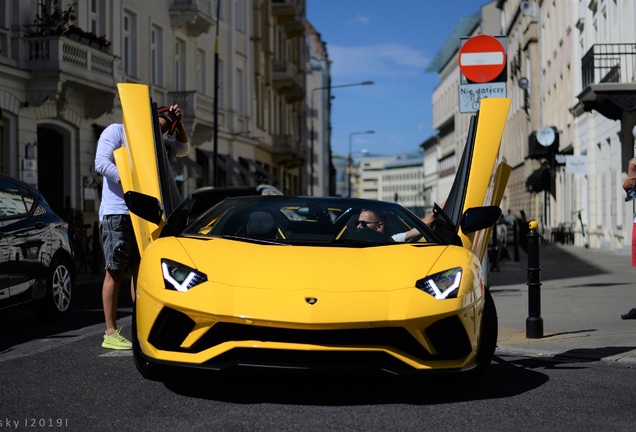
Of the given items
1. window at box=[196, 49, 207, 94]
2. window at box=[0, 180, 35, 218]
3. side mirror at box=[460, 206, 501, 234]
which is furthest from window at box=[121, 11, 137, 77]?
side mirror at box=[460, 206, 501, 234]

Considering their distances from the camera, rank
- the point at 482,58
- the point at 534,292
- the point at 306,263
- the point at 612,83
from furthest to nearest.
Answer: the point at 612,83 < the point at 482,58 < the point at 534,292 < the point at 306,263

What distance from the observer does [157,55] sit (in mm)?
35062

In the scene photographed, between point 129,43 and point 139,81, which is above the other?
point 129,43

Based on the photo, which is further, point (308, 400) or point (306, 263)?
point (306, 263)

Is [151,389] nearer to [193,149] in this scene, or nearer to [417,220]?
[417,220]

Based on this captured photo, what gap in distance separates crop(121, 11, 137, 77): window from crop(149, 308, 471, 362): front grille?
2664 cm

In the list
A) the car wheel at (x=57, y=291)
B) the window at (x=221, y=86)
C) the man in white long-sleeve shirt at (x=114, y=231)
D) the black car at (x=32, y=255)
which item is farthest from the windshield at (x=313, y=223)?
the window at (x=221, y=86)

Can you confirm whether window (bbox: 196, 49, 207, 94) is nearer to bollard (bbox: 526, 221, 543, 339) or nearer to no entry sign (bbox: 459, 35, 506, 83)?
no entry sign (bbox: 459, 35, 506, 83)

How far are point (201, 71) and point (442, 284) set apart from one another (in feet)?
117

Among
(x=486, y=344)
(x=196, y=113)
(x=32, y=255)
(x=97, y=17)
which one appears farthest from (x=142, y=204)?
(x=196, y=113)

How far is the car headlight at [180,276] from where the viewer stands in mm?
5809

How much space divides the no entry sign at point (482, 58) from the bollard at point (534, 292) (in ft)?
6.48

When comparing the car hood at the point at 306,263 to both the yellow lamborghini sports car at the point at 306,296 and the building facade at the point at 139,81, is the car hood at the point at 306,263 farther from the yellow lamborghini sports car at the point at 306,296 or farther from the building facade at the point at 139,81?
the building facade at the point at 139,81

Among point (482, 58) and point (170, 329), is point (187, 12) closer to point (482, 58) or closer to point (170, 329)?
point (482, 58)
